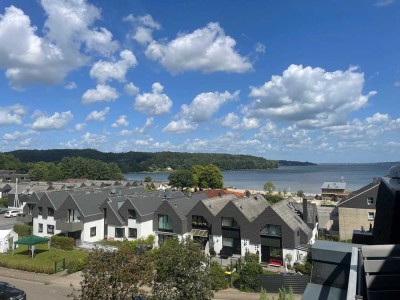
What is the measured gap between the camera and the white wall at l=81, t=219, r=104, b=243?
4622 centimetres

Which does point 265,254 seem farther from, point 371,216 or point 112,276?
point 112,276

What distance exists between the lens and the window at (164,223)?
44281mm

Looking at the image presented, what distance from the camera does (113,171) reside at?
174 m

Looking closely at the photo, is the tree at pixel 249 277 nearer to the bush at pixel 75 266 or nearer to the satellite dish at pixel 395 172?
the bush at pixel 75 266

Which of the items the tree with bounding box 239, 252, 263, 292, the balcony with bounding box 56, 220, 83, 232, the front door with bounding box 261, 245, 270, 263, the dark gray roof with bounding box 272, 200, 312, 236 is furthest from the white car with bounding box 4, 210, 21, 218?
the tree with bounding box 239, 252, 263, 292

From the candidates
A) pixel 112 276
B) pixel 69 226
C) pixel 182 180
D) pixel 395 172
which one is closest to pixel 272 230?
pixel 112 276

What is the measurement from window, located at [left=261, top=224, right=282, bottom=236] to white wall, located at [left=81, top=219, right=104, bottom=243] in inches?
952

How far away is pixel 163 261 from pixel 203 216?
2502 cm

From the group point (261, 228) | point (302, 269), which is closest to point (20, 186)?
point (261, 228)

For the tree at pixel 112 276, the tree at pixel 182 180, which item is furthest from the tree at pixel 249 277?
the tree at pixel 182 180

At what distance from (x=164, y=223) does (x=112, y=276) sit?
28.0 metres

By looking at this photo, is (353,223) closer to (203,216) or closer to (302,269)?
(302,269)

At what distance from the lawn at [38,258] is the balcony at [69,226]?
334 centimetres

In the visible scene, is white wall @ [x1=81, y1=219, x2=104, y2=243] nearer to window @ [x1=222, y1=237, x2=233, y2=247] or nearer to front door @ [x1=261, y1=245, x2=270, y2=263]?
window @ [x1=222, y1=237, x2=233, y2=247]
